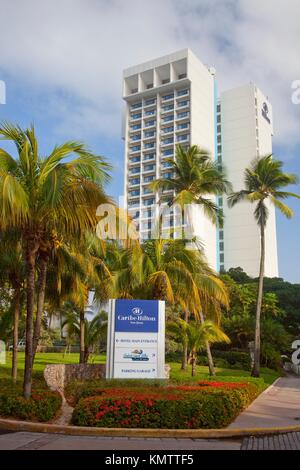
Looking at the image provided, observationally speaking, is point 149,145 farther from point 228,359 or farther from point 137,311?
point 137,311

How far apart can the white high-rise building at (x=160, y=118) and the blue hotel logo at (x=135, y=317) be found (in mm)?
92772

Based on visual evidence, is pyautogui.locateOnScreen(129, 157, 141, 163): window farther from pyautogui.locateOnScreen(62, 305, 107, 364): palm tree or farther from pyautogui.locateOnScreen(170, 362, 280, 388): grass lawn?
pyautogui.locateOnScreen(62, 305, 107, 364): palm tree

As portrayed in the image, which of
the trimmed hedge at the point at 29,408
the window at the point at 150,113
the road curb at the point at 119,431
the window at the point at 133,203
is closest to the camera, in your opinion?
the road curb at the point at 119,431

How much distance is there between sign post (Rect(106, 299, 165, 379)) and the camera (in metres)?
16.7

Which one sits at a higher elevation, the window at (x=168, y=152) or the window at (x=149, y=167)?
the window at (x=168, y=152)

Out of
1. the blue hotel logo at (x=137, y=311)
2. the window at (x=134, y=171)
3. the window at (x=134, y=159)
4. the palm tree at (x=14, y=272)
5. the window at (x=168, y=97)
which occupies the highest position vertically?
the window at (x=168, y=97)

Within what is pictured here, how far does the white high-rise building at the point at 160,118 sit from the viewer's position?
113625mm

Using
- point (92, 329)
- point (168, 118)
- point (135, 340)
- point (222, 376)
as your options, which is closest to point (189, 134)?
point (168, 118)

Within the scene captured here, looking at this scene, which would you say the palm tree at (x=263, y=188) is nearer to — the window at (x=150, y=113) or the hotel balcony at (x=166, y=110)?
the hotel balcony at (x=166, y=110)

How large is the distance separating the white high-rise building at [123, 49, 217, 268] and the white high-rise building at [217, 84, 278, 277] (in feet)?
27.8

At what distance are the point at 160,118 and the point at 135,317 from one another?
106314 mm

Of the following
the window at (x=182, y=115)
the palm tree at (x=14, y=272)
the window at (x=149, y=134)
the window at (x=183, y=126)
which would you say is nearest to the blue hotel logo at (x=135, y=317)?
the palm tree at (x=14, y=272)

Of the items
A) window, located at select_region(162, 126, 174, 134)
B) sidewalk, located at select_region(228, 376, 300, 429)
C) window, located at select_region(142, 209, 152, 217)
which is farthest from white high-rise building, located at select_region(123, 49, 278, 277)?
sidewalk, located at select_region(228, 376, 300, 429)

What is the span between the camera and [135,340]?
55.6 feet
